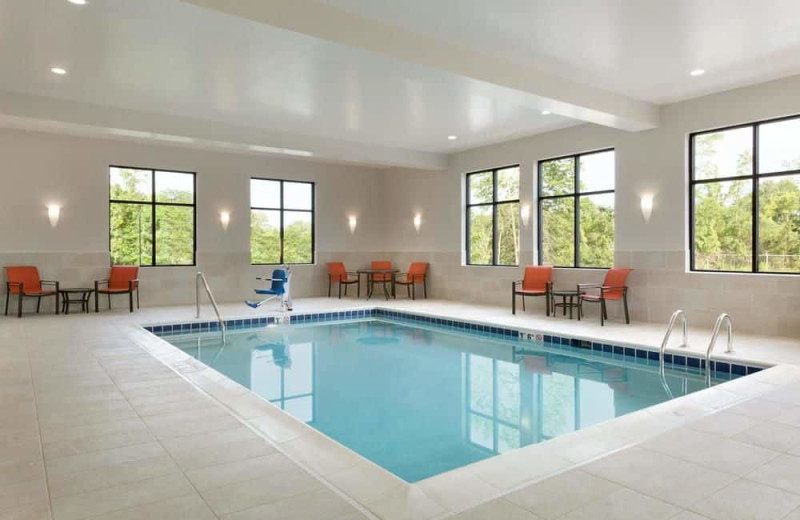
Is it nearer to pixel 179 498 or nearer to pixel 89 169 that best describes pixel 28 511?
pixel 179 498

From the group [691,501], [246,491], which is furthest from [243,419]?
[691,501]

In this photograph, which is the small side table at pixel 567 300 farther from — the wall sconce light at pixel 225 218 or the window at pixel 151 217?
the window at pixel 151 217

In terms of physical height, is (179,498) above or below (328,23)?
below

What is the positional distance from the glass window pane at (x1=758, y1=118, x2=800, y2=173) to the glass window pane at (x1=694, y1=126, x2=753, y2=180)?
127 mm

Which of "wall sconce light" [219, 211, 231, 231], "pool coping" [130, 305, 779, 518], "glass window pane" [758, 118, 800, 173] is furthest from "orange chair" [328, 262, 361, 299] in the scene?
"glass window pane" [758, 118, 800, 173]

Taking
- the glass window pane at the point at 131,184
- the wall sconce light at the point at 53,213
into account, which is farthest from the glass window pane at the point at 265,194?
the wall sconce light at the point at 53,213

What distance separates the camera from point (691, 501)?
213 centimetres

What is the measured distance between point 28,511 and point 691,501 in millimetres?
2542

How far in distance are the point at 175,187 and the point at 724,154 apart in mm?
8689

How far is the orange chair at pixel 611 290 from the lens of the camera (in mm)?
7184

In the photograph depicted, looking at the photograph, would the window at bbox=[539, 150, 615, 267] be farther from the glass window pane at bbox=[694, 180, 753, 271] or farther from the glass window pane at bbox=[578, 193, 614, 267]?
the glass window pane at bbox=[694, 180, 753, 271]

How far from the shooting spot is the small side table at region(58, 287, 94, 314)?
27.2 ft

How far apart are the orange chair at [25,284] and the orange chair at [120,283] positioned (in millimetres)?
644

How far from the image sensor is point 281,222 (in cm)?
1104
